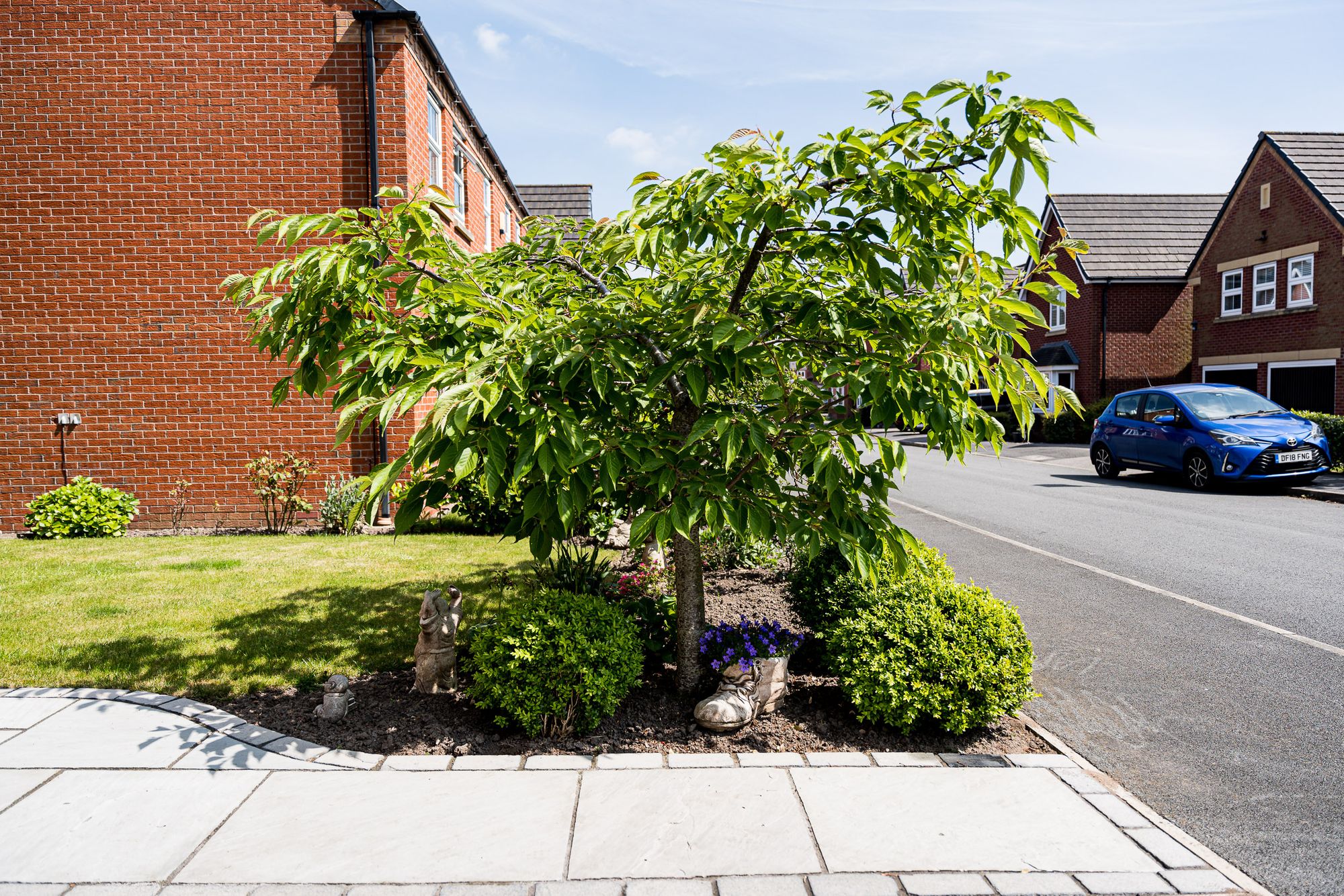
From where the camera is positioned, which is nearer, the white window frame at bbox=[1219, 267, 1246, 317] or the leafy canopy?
the leafy canopy

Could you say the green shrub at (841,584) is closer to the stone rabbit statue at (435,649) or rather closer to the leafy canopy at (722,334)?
the leafy canopy at (722,334)

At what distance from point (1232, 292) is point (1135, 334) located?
5441mm

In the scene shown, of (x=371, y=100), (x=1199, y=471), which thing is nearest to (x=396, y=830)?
(x=371, y=100)

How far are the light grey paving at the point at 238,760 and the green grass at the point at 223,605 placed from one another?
0.82m

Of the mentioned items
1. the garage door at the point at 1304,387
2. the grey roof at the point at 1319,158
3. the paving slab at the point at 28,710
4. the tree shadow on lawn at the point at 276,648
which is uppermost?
the grey roof at the point at 1319,158

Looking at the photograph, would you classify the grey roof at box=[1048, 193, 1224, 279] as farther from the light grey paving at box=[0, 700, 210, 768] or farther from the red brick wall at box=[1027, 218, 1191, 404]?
the light grey paving at box=[0, 700, 210, 768]

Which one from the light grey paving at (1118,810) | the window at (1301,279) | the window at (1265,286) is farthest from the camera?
the window at (1265,286)

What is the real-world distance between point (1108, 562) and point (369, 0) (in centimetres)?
1165

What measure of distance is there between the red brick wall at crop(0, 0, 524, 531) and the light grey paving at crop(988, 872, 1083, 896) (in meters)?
10.2

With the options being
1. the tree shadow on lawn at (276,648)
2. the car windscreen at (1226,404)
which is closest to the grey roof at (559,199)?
the car windscreen at (1226,404)

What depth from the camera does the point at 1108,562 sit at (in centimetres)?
909

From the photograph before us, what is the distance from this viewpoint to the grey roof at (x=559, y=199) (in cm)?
2989

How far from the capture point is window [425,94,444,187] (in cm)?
1274

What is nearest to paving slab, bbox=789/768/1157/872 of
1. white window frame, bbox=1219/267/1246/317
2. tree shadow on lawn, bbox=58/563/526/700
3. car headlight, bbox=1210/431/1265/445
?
tree shadow on lawn, bbox=58/563/526/700
